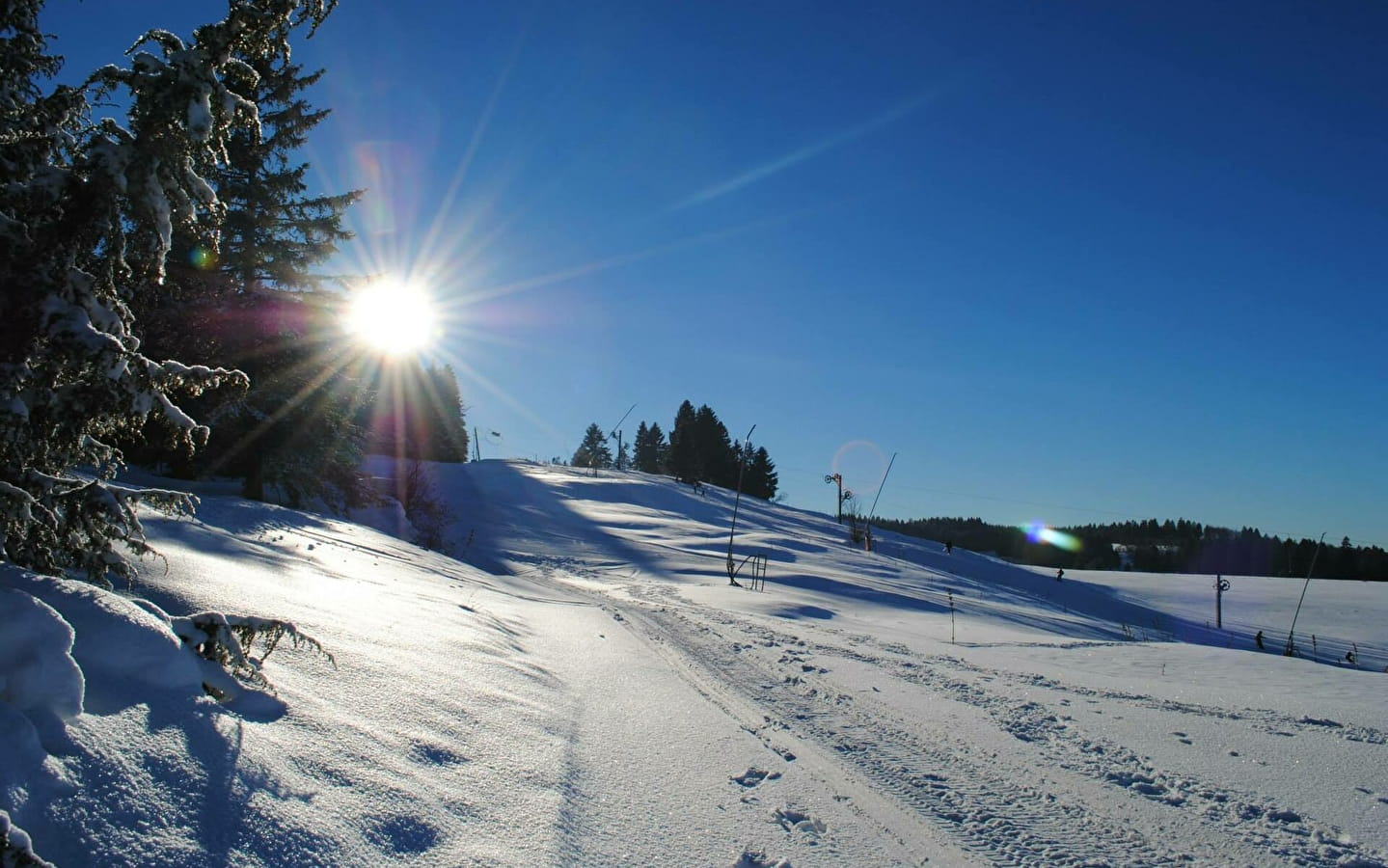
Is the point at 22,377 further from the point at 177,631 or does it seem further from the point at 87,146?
the point at 177,631

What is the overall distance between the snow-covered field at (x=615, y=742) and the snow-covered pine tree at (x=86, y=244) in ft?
2.29

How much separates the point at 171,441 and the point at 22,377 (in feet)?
2.05

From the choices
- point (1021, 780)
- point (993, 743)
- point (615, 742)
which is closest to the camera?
point (615, 742)

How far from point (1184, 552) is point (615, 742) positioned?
10762 cm

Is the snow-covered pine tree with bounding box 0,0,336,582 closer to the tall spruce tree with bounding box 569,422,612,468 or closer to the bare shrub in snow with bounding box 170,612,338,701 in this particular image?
the bare shrub in snow with bounding box 170,612,338,701

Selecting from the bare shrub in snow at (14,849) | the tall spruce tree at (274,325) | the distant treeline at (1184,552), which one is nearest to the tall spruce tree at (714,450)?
the distant treeline at (1184,552)

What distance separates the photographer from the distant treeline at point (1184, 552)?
83562 millimetres

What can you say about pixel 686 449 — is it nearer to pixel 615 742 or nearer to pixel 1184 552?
pixel 1184 552

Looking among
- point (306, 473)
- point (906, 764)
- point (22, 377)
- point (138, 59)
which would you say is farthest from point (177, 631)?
point (306, 473)

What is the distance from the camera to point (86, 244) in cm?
313

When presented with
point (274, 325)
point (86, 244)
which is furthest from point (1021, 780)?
point (274, 325)

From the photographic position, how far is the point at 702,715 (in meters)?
5.42

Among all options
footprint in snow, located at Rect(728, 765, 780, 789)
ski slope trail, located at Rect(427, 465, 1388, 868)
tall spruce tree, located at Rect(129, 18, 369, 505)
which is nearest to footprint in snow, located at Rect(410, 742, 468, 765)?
footprint in snow, located at Rect(728, 765, 780, 789)

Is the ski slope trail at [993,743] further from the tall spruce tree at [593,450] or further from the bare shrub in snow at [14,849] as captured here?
the tall spruce tree at [593,450]
